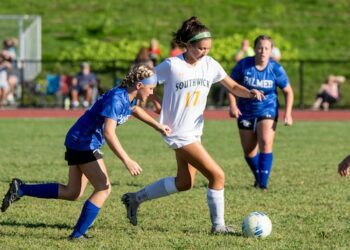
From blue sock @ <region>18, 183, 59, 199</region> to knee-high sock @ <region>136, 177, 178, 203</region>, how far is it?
844mm

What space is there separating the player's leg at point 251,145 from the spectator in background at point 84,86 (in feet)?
47.2

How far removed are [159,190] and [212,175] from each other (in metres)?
0.74

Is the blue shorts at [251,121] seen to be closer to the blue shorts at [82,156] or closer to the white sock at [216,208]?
the white sock at [216,208]

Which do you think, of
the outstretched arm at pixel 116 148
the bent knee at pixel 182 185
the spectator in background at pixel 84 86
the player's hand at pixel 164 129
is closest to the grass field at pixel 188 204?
the bent knee at pixel 182 185

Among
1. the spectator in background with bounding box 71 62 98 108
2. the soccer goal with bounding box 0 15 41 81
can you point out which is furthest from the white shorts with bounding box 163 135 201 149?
the soccer goal with bounding box 0 15 41 81

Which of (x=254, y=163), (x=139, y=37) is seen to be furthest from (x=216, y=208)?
(x=139, y=37)

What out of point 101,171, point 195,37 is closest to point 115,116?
point 101,171

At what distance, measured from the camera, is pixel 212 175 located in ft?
27.4

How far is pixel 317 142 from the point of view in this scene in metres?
17.6

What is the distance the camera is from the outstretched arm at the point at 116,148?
295 inches

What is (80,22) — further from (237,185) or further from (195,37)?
(195,37)

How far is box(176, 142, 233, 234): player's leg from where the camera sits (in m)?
8.28

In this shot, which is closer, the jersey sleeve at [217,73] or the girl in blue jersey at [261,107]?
the jersey sleeve at [217,73]

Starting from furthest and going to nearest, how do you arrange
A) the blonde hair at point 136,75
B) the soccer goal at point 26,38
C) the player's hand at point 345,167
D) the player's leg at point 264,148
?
the soccer goal at point 26,38 → the player's leg at point 264,148 → the blonde hair at point 136,75 → the player's hand at point 345,167
